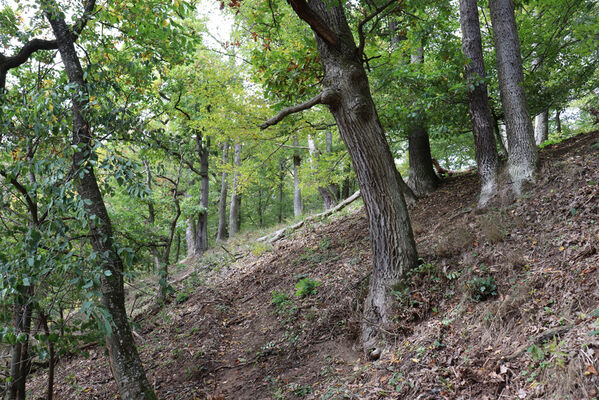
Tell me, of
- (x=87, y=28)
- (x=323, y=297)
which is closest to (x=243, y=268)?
(x=323, y=297)

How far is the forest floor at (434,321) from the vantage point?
9.40 feet

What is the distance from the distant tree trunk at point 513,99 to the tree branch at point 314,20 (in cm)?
365

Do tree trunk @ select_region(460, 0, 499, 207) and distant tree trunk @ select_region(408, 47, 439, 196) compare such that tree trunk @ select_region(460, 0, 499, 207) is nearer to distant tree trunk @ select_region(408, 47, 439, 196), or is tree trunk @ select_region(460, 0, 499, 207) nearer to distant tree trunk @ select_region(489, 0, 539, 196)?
distant tree trunk @ select_region(489, 0, 539, 196)

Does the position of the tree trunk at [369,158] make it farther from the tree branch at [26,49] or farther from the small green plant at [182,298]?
the small green plant at [182,298]

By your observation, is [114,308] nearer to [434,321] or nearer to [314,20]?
[434,321]

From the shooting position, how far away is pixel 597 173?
4.78 metres

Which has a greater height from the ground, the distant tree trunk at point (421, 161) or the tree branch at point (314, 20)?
the tree branch at point (314, 20)

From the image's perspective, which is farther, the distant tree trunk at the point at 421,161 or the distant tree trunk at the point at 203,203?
the distant tree trunk at the point at 203,203

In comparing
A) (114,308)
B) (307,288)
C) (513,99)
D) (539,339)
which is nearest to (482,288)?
(539,339)

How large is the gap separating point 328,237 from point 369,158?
4.50 meters

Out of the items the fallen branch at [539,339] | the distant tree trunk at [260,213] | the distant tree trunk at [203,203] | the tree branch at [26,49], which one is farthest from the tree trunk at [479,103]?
the distant tree trunk at [260,213]

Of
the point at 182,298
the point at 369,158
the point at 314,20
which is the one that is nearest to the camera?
the point at 314,20

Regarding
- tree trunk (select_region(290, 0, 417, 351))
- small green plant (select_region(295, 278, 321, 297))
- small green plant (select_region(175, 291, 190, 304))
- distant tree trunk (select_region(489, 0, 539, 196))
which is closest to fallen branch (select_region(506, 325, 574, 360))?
tree trunk (select_region(290, 0, 417, 351))

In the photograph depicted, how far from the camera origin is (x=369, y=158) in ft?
14.4
